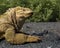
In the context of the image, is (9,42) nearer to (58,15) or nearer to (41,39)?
(41,39)

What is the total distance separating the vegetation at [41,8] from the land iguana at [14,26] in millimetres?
4618

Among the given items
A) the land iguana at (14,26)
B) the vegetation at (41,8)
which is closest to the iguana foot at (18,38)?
the land iguana at (14,26)

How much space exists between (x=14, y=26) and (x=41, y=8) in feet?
16.4

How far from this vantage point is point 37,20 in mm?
11211

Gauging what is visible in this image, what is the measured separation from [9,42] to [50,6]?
5503 millimetres

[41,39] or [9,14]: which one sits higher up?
[9,14]

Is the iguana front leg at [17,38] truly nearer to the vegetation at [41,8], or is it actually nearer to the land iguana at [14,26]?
the land iguana at [14,26]

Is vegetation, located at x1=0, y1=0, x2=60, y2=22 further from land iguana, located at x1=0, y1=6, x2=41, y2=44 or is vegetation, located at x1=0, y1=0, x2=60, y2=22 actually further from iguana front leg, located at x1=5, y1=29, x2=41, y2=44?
iguana front leg, located at x1=5, y1=29, x2=41, y2=44

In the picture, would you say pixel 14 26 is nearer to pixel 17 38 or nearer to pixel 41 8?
pixel 17 38

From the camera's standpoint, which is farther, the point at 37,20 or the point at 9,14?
the point at 37,20

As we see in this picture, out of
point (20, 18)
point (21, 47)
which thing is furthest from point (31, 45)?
point (20, 18)

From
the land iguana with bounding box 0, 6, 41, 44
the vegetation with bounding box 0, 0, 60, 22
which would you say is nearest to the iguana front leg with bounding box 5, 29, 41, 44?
the land iguana with bounding box 0, 6, 41, 44

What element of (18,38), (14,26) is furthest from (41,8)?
(18,38)

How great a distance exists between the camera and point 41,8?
1144cm
